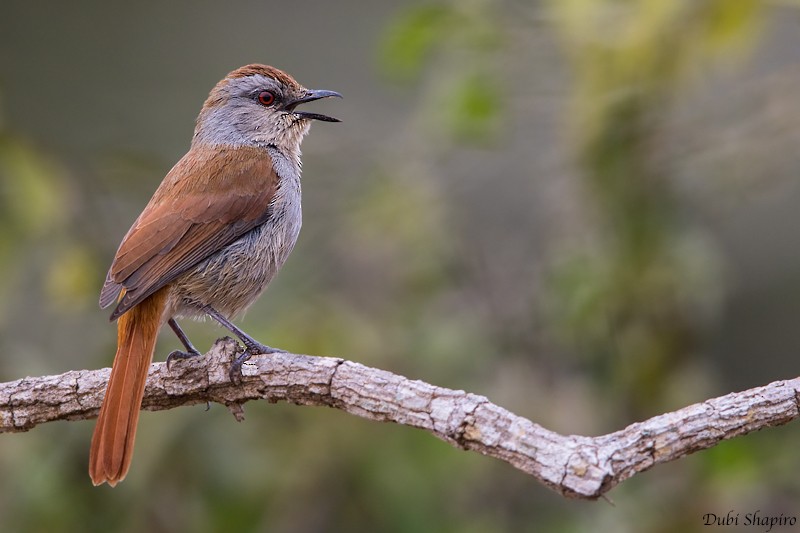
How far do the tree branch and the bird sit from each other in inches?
5.0

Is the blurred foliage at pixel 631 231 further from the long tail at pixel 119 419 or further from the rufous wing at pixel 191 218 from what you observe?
the long tail at pixel 119 419

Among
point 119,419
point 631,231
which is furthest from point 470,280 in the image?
point 119,419

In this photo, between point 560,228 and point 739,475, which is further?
point 560,228

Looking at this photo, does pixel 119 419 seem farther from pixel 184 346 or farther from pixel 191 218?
pixel 191 218

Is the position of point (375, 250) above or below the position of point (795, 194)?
below

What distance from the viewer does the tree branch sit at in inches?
118

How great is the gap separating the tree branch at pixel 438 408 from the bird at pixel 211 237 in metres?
0.13

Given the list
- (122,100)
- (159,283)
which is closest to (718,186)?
(159,283)

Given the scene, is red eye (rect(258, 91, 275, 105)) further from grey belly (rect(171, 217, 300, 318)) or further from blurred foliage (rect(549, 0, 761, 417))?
blurred foliage (rect(549, 0, 761, 417))

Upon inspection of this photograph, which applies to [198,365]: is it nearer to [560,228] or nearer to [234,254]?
[234,254]

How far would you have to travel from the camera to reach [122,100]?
27.6 feet

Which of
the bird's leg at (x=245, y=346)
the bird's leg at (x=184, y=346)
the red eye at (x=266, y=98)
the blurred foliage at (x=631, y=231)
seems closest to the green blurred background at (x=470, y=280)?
the blurred foliage at (x=631, y=231)

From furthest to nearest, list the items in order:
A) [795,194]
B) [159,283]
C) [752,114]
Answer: [795,194] → [752,114] → [159,283]

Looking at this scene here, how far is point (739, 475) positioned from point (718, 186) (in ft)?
5.54
